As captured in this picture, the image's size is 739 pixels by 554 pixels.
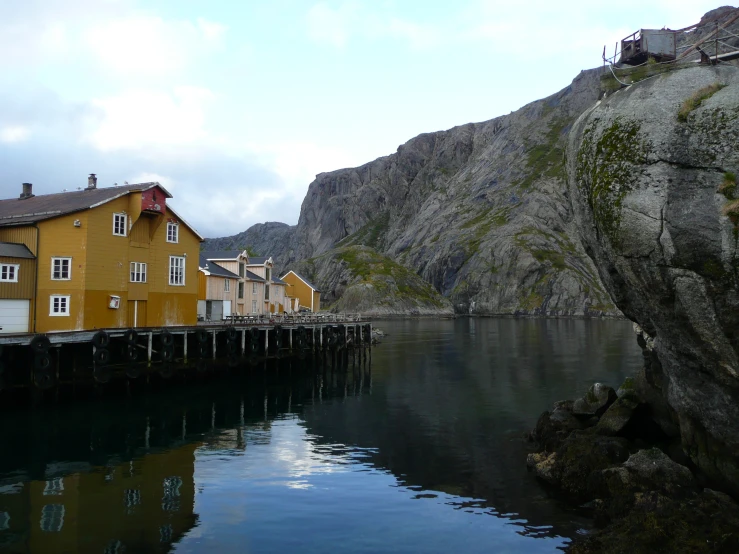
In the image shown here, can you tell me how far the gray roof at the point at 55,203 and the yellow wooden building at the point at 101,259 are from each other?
92 mm

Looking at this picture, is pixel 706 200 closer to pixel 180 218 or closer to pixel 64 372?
pixel 64 372

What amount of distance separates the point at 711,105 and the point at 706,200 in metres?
2.74

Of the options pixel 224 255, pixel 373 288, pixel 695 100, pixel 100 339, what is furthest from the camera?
pixel 373 288

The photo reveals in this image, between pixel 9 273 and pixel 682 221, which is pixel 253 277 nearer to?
pixel 9 273

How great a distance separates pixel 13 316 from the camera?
1499 inches

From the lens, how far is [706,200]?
1511 cm

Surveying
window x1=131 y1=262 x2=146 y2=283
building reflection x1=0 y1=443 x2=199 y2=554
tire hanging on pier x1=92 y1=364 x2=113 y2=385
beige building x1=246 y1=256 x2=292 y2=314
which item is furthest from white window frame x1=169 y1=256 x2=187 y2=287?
beige building x1=246 y1=256 x2=292 y2=314

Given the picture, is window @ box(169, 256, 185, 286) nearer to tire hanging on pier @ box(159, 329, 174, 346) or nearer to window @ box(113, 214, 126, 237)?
window @ box(113, 214, 126, 237)

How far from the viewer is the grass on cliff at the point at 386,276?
175750mm

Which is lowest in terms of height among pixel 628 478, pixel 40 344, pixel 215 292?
pixel 628 478

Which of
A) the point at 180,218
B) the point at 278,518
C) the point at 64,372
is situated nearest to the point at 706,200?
the point at 278,518

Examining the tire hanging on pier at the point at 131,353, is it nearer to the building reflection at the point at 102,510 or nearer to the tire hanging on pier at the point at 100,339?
the tire hanging on pier at the point at 100,339

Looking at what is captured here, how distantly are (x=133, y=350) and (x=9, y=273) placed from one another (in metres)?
9.21

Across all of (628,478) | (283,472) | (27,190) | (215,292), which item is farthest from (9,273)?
(628,478)
